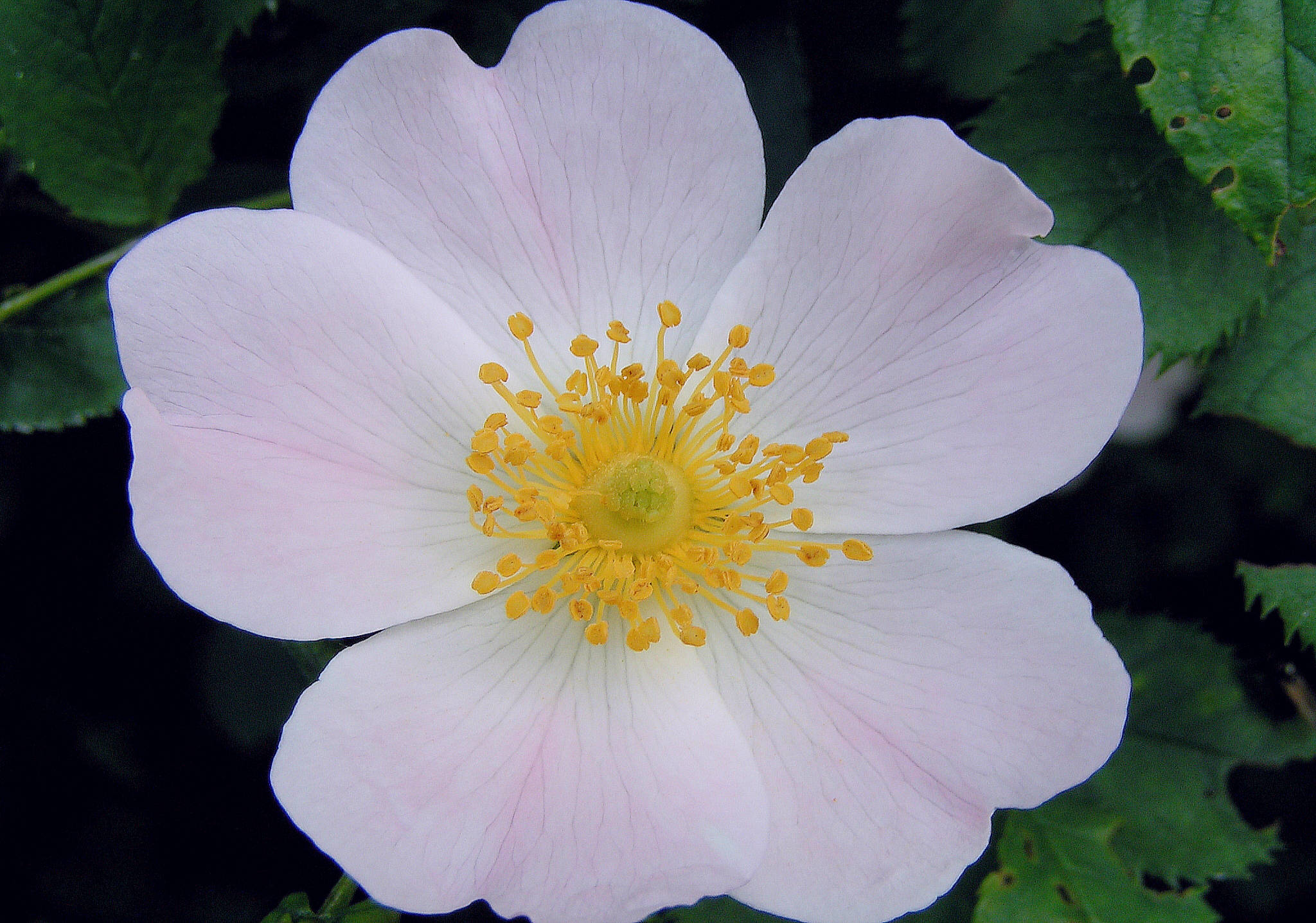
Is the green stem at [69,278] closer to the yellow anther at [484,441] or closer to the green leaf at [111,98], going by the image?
the green leaf at [111,98]

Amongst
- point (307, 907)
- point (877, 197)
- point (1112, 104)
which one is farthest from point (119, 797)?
point (1112, 104)

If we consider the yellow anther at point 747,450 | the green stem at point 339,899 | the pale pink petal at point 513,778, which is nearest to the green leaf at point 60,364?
the pale pink petal at point 513,778

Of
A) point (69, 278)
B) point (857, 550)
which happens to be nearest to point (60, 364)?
point (69, 278)

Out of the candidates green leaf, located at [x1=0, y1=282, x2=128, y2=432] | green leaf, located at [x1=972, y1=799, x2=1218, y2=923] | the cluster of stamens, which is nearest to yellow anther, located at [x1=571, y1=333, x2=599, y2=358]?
the cluster of stamens

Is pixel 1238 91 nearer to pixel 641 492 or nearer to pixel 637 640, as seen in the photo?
pixel 641 492

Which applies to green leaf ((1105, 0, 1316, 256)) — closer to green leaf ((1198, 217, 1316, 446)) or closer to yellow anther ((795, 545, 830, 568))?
green leaf ((1198, 217, 1316, 446))

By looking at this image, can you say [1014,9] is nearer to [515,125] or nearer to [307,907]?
[515,125]
